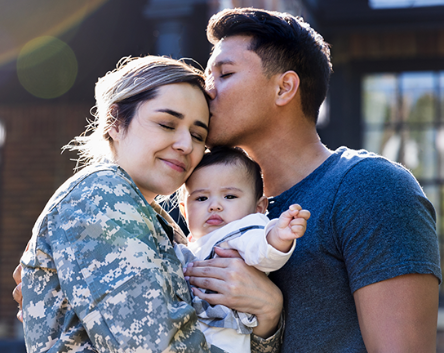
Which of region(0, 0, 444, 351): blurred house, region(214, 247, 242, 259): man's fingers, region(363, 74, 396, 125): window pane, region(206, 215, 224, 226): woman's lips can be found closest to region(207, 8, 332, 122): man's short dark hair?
region(206, 215, 224, 226): woman's lips

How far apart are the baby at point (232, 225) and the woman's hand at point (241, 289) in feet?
0.12

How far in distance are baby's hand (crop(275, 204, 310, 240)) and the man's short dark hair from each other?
3.16ft

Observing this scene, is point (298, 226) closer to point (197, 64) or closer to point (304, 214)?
point (304, 214)

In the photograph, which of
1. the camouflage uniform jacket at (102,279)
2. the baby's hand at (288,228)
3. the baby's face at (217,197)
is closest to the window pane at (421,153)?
the baby's face at (217,197)

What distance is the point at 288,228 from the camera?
185cm

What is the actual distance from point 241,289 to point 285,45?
4.26 ft

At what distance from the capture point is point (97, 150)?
2.25 metres

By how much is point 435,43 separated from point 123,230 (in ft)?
17.9

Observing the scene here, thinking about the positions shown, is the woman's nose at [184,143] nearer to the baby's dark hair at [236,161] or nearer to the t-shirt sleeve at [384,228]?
the baby's dark hair at [236,161]

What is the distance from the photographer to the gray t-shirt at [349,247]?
184cm

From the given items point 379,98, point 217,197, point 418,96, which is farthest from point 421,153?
point 217,197

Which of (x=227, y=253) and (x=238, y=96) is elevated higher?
(x=238, y=96)

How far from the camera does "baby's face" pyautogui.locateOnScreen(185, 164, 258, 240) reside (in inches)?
91.6

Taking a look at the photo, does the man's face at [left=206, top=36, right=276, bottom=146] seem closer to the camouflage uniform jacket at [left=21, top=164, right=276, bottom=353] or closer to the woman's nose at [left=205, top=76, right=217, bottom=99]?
the woman's nose at [left=205, top=76, right=217, bottom=99]
